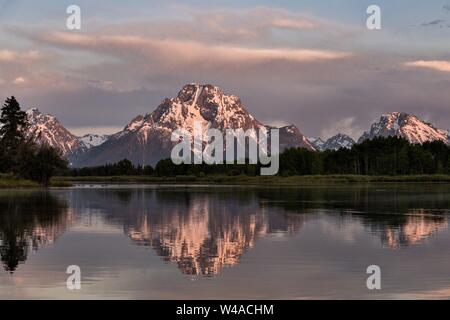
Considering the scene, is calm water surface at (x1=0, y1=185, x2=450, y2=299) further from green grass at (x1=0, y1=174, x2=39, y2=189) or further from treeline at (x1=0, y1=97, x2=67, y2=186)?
treeline at (x1=0, y1=97, x2=67, y2=186)

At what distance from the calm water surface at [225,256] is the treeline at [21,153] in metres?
109

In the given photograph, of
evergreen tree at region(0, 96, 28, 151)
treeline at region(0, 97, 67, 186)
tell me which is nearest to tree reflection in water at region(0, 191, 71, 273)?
treeline at region(0, 97, 67, 186)

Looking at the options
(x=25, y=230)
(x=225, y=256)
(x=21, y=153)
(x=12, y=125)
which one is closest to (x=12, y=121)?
(x=12, y=125)

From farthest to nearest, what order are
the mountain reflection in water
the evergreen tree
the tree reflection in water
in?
the evergreen tree
the mountain reflection in water
the tree reflection in water

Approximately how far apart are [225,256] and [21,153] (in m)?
139

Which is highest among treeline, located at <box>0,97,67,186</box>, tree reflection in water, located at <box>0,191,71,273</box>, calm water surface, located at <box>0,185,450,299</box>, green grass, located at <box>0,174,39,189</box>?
treeline, located at <box>0,97,67,186</box>

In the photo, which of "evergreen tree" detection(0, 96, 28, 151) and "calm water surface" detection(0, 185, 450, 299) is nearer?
"calm water surface" detection(0, 185, 450, 299)

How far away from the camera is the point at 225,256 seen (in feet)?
117

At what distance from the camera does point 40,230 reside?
161 feet

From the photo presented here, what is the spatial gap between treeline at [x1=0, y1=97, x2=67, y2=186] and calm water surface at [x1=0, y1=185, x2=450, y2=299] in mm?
109316

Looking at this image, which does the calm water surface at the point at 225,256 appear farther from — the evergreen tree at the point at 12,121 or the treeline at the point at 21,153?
the evergreen tree at the point at 12,121

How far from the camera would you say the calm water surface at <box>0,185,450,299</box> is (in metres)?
26.4
